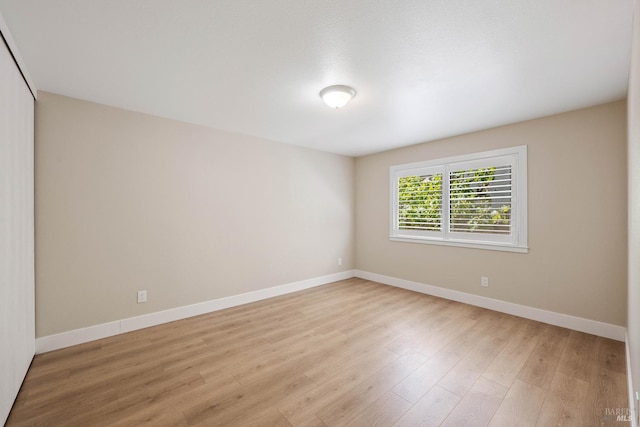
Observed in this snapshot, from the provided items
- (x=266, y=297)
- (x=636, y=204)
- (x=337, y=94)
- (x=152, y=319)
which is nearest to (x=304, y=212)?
(x=266, y=297)

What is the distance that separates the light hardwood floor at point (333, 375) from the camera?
1.70 m

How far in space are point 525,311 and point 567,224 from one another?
3.72 ft

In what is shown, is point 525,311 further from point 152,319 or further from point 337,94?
point 152,319

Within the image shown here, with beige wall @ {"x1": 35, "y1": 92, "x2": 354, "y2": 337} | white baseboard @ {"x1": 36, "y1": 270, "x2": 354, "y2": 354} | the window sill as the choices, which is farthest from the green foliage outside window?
white baseboard @ {"x1": 36, "y1": 270, "x2": 354, "y2": 354}

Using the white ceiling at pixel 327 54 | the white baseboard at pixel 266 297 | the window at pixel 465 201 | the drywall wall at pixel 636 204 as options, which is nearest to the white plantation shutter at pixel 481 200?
the window at pixel 465 201

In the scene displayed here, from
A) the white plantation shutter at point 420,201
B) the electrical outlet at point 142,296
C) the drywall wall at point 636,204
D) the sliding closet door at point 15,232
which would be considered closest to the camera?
the drywall wall at point 636,204

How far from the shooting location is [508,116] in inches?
123

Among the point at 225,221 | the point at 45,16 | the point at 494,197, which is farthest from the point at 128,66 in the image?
the point at 494,197

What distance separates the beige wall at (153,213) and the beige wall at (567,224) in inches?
105

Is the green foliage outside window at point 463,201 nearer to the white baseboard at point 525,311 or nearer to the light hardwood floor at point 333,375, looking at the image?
the white baseboard at point 525,311

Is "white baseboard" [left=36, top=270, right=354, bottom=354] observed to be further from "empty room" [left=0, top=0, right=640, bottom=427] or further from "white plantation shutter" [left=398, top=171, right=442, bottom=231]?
"white plantation shutter" [left=398, top=171, right=442, bottom=231]

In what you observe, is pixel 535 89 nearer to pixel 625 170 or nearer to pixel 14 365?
pixel 625 170

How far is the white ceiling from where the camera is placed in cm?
151

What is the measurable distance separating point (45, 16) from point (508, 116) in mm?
4122
